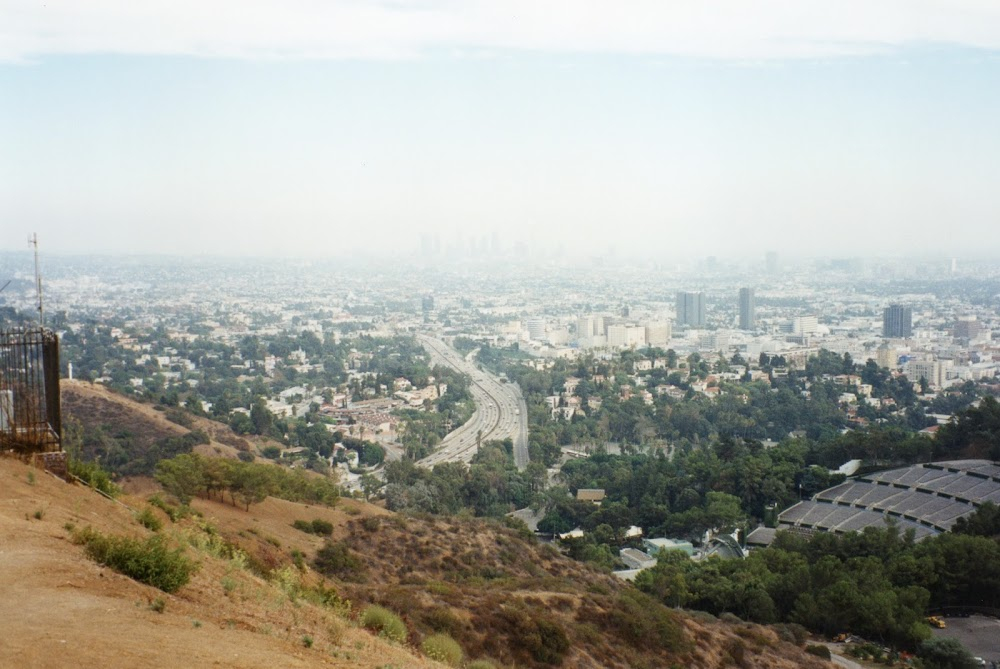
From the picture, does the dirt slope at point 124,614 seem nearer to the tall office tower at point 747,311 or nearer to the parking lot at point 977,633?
the parking lot at point 977,633

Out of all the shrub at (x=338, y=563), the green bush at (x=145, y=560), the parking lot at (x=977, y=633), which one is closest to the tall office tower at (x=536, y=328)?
the parking lot at (x=977, y=633)

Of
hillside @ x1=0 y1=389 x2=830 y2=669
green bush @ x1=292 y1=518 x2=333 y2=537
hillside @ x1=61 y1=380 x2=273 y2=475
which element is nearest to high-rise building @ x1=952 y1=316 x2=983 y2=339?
hillside @ x1=61 y1=380 x2=273 y2=475

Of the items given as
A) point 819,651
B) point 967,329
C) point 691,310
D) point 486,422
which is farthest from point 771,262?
point 819,651

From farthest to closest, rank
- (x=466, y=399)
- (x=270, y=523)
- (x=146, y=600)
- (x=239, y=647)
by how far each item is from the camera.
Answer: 1. (x=466, y=399)
2. (x=270, y=523)
3. (x=146, y=600)
4. (x=239, y=647)

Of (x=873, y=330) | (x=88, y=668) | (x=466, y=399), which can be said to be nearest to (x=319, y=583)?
(x=88, y=668)

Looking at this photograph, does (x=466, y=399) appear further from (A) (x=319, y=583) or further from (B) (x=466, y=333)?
(A) (x=319, y=583)

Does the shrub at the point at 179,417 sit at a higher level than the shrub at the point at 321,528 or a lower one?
lower

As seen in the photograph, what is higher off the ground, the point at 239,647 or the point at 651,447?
the point at 239,647

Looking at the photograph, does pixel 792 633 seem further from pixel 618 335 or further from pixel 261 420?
pixel 618 335
